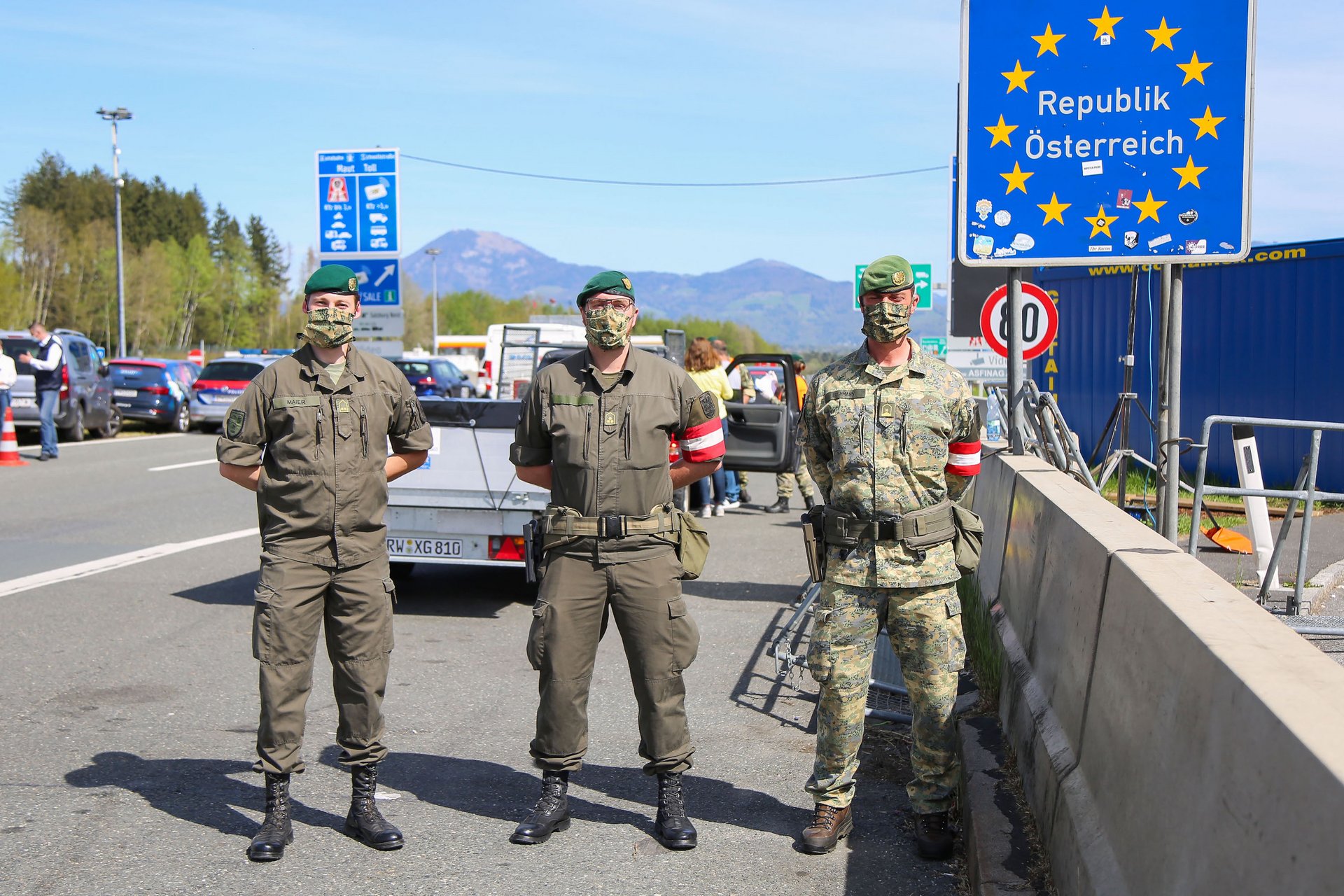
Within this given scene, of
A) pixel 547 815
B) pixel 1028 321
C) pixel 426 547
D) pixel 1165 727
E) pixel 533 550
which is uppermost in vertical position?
pixel 1028 321

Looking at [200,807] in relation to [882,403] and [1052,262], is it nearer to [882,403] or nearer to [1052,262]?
[882,403]

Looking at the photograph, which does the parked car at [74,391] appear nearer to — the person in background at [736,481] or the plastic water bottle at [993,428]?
the person in background at [736,481]

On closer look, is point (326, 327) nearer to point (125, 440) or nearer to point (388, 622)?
point (388, 622)

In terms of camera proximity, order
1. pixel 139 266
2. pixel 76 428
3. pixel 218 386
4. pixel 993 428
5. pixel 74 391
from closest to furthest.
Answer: pixel 993 428 → pixel 74 391 → pixel 76 428 → pixel 218 386 → pixel 139 266

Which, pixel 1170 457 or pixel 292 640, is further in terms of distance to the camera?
pixel 1170 457

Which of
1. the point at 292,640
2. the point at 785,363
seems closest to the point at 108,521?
the point at 785,363

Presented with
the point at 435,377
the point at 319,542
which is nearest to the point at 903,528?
the point at 319,542

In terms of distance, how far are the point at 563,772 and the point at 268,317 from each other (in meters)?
129

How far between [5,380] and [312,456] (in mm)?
16561

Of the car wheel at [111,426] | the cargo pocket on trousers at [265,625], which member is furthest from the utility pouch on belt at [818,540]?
the car wheel at [111,426]

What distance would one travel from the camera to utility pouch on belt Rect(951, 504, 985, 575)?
4445 mm

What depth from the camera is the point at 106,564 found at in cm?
1025

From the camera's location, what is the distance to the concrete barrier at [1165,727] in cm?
209

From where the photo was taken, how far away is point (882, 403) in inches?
173
